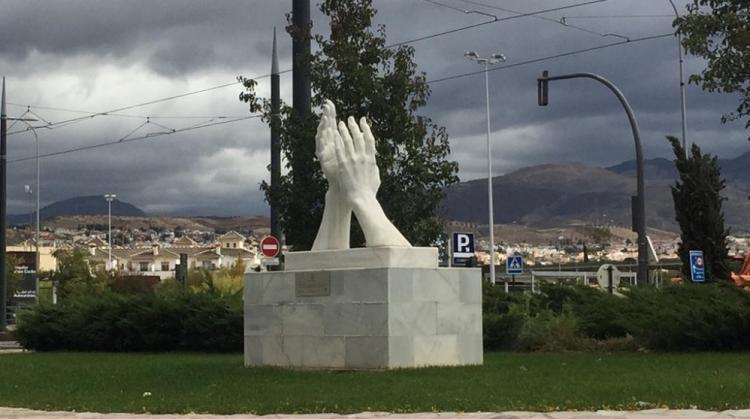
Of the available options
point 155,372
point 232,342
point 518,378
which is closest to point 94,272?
point 232,342

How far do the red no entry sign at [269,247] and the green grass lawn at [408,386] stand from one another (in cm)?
1062

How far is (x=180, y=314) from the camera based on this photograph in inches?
1048

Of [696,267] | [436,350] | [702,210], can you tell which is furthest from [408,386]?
[702,210]

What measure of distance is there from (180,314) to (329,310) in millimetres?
9550

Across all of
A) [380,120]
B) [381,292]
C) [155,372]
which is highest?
[380,120]

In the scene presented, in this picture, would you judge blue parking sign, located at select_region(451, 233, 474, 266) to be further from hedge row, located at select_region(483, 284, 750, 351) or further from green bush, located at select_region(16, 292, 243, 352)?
green bush, located at select_region(16, 292, 243, 352)

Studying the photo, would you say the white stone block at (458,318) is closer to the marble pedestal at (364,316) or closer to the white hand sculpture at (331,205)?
the marble pedestal at (364,316)

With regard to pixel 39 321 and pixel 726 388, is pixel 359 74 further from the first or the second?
pixel 726 388

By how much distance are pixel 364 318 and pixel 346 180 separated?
243 cm

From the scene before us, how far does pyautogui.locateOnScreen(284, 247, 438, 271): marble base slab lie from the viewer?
1766 centimetres

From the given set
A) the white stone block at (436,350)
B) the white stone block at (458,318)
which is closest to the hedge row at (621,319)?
the white stone block at (458,318)

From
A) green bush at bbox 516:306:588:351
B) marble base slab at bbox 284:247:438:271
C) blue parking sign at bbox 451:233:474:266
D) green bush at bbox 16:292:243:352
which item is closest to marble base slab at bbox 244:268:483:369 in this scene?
marble base slab at bbox 284:247:438:271

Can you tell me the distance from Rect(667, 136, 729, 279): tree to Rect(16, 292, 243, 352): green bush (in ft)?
54.5

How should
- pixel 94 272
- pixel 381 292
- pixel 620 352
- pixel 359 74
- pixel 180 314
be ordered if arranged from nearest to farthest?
pixel 381 292 < pixel 620 352 < pixel 359 74 < pixel 180 314 < pixel 94 272
